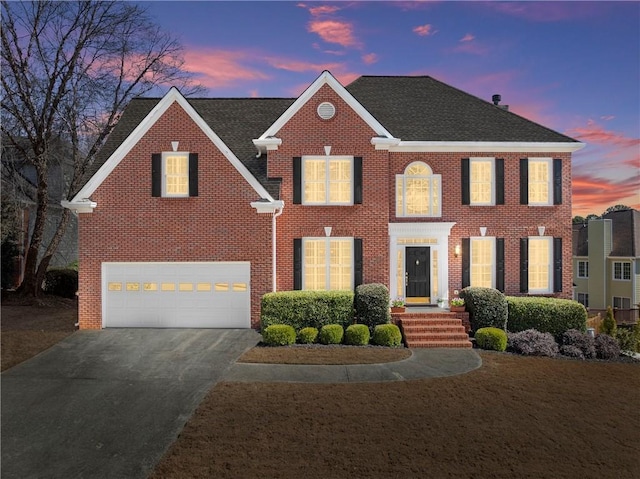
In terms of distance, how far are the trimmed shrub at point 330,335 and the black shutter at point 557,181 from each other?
1067 cm

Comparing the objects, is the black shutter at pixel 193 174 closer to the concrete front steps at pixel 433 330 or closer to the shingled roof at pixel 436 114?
the shingled roof at pixel 436 114

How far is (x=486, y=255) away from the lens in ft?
50.6

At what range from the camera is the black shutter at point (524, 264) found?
1516cm

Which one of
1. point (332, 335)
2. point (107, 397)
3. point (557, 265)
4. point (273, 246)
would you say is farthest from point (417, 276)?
point (107, 397)

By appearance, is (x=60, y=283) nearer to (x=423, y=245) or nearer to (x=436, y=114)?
(x=423, y=245)

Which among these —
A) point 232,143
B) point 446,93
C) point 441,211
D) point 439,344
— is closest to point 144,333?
point 232,143

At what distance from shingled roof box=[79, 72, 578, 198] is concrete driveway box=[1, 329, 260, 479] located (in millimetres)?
6229

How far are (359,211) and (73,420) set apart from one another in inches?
420

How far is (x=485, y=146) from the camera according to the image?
15.1 metres

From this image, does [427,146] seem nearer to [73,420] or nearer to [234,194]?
[234,194]

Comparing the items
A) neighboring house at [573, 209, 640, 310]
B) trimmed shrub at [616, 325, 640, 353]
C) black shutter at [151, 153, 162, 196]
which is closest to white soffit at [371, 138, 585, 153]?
trimmed shrub at [616, 325, 640, 353]

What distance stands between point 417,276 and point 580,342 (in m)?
5.73

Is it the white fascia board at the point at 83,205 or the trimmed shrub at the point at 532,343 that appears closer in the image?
the trimmed shrub at the point at 532,343

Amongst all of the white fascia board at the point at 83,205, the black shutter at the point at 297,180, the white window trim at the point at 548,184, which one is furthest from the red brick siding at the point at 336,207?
the white fascia board at the point at 83,205
